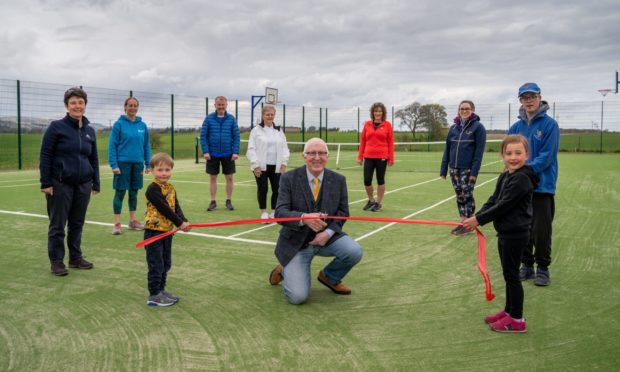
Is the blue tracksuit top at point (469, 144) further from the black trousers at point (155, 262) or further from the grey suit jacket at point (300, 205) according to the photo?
the black trousers at point (155, 262)

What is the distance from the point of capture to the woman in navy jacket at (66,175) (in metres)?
4.89

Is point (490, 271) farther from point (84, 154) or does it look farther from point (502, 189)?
point (84, 154)

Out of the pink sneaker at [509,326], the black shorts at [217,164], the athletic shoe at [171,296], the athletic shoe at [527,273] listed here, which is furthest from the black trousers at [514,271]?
the black shorts at [217,164]

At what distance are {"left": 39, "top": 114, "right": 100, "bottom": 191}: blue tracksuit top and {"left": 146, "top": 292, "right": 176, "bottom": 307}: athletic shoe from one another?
1690 mm

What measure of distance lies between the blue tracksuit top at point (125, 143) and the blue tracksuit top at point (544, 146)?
4940mm

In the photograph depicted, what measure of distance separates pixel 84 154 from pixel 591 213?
7.80m

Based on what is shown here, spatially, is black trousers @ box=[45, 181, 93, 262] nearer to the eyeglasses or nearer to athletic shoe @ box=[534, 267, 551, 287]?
the eyeglasses

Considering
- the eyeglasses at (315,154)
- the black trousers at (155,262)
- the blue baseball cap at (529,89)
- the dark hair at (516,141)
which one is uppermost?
the blue baseball cap at (529,89)

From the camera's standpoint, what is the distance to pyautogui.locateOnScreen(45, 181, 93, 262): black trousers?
4.96 meters

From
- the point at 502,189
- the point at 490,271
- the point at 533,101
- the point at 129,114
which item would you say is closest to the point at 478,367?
the point at 502,189

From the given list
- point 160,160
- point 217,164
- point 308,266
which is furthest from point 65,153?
point 217,164

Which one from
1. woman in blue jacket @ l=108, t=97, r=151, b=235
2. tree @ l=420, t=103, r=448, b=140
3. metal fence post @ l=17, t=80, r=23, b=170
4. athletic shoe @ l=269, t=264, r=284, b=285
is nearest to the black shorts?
woman in blue jacket @ l=108, t=97, r=151, b=235

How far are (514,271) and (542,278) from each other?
1.23 metres

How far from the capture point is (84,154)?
517 cm
